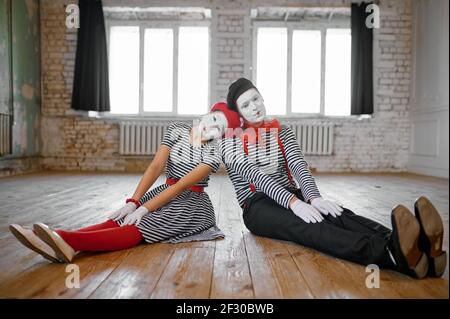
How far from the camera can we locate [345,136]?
22.7ft

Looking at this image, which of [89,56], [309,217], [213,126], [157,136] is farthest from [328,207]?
[89,56]

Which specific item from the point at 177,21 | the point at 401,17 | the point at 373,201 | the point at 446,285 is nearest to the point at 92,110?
the point at 177,21

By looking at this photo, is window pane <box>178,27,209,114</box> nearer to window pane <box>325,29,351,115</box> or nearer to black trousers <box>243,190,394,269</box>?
window pane <box>325,29,351,115</box>

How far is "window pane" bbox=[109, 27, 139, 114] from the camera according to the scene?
7043mm

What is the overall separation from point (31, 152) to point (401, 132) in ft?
19.9

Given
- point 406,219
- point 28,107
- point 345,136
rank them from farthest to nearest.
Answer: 1. point 345,136
2. point 28,107
3. point 406,219

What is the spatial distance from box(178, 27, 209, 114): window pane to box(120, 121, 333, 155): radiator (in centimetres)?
60

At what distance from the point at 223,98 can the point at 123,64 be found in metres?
1.82

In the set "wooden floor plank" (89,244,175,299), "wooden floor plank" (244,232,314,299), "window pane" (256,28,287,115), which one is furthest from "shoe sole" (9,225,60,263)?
"window pane" (256,28,287,115)

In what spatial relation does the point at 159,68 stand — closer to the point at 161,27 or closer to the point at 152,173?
the point at 161,27

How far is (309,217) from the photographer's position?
1.77m
